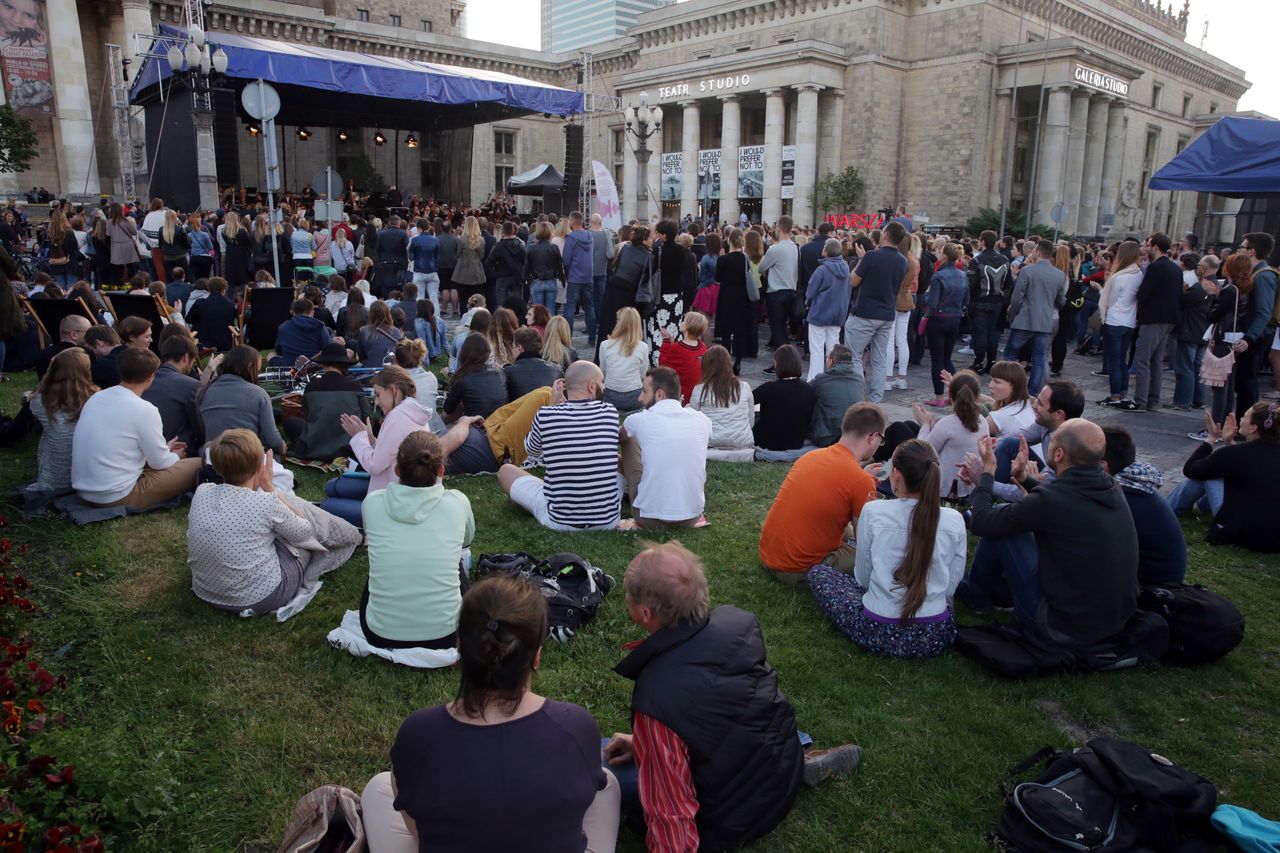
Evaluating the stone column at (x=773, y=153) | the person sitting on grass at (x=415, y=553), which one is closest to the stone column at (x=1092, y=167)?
the stone column at (x=773, y=153)

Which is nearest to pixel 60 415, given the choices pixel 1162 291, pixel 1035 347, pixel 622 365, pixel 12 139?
pixel 622 365

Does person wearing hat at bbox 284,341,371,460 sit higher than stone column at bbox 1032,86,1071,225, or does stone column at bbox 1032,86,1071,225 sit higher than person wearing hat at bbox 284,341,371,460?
stone column at bbox 1032,86,1071,225

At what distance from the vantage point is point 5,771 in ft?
8.23

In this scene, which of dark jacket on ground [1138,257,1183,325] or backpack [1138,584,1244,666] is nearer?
backpack [1138,584,1244,666]

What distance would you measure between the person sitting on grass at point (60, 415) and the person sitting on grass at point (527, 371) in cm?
322

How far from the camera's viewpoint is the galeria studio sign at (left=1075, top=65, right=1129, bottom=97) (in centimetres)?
3406

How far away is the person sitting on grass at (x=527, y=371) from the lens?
7.40m

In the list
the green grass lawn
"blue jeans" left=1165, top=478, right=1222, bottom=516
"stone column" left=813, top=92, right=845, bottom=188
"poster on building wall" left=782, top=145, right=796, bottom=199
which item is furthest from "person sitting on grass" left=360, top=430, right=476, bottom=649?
"poster on building wall" left=782, top=145, right=796, bottom=199

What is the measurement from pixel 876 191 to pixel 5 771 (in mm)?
39034

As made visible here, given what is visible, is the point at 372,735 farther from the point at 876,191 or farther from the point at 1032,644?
the point at 876,191

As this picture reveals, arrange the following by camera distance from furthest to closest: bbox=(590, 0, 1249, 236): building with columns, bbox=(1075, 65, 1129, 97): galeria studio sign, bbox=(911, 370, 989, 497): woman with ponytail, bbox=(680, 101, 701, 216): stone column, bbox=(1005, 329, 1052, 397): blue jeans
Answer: bbox=(680, 101, 701, 216): stone column, bbox=(590, 0, 1249, 236): building with columns, bbox=(1075, 65, 1129, 97): galeria studio sign, bbox=(1005, 329, 1052, 397): blue jeans, bbox=(911, 370, 989, 497): woman with ponytail

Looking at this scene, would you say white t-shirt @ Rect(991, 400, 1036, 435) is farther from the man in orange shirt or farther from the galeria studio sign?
the galeria studio sign

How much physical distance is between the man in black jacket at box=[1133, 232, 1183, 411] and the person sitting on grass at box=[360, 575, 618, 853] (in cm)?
954

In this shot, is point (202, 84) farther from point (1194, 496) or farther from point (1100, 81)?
point (1100, 81)
